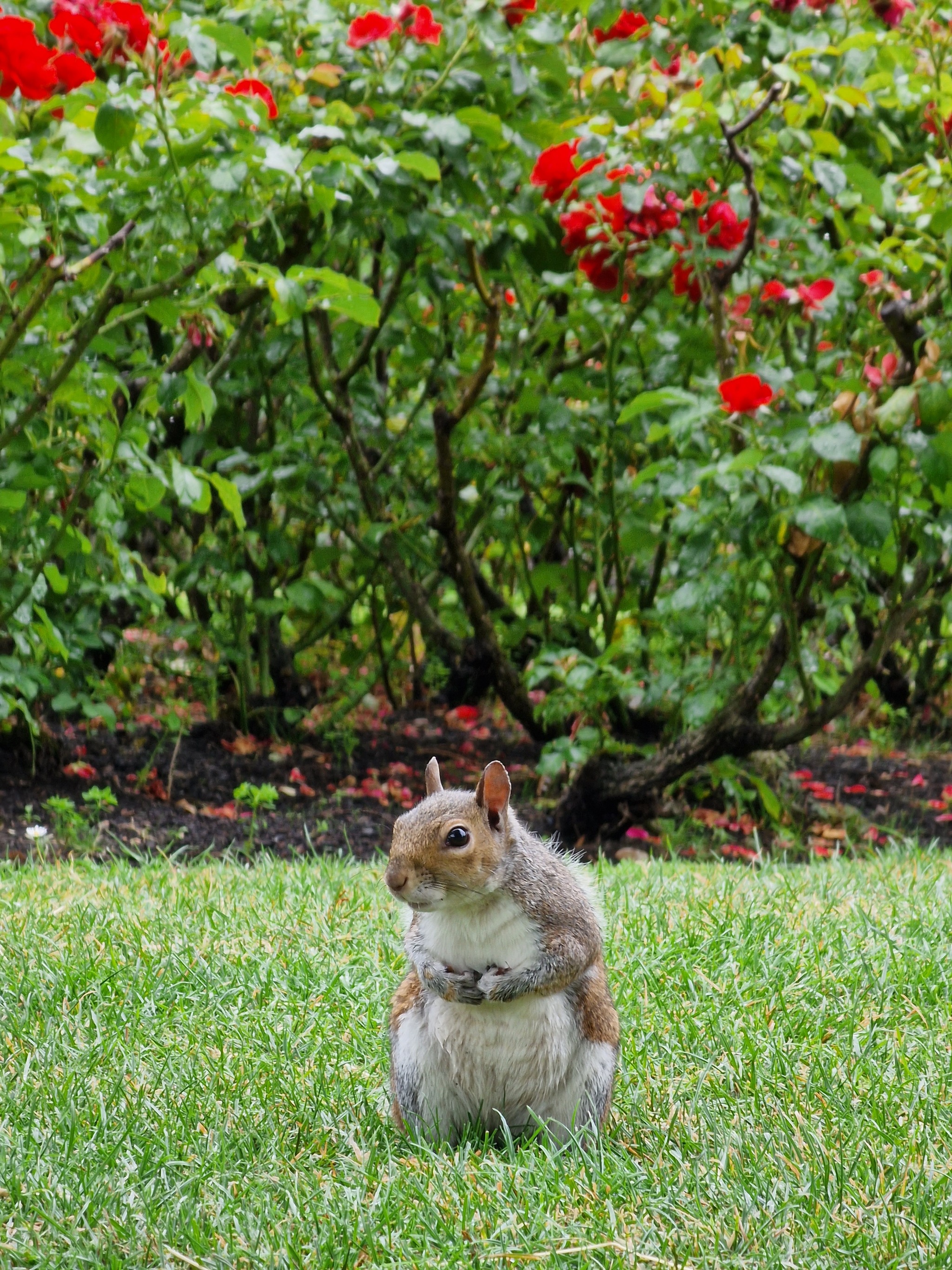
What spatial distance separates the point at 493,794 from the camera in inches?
80.4

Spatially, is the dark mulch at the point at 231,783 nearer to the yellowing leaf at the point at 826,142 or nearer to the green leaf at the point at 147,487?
the green leaf at the point at 147,487

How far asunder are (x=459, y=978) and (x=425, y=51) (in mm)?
3105

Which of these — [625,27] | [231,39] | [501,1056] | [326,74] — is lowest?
[501,1056]

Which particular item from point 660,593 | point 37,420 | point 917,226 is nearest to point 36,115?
point 37,420

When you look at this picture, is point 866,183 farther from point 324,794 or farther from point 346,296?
point 324,794

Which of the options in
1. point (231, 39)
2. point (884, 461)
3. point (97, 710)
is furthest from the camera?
point (97, 710)

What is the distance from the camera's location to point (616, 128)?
432cm

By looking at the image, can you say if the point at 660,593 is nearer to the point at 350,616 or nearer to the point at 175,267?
the point at 350,616

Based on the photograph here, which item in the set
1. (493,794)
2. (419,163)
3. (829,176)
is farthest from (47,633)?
(829,176)

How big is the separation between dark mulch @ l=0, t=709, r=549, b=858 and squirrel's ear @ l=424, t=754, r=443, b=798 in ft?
7.55

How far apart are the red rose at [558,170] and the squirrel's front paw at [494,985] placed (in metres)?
2.85

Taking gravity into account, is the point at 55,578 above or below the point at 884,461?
below

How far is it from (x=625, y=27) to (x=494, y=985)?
346 cm

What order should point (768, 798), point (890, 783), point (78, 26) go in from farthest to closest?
point (890, 783), point (768, 798), point (78, 26)
